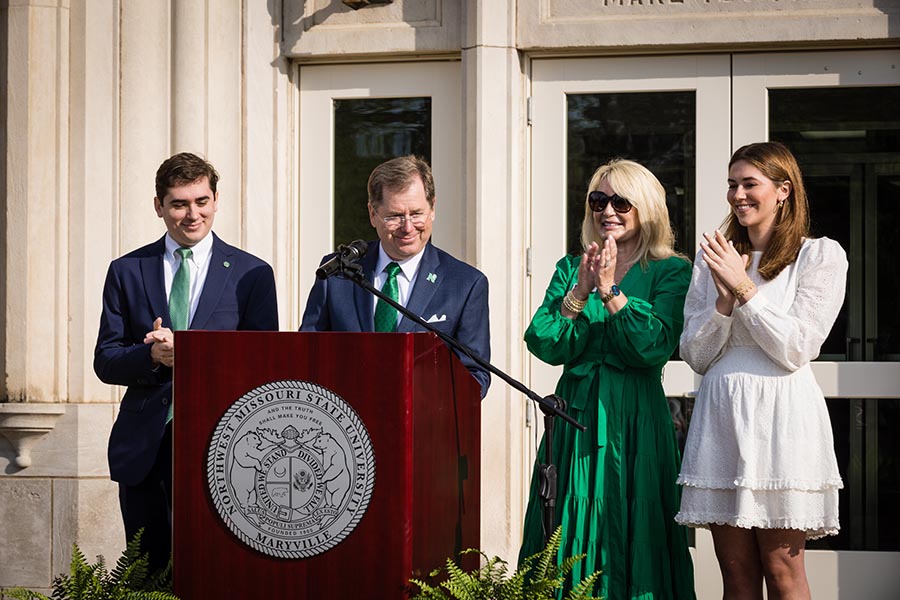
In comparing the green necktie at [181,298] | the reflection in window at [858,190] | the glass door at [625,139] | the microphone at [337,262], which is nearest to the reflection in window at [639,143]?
the glass door at [625,139]

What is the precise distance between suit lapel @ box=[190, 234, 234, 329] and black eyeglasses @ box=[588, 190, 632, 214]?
1.18 meters

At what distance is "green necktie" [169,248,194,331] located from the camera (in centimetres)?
399

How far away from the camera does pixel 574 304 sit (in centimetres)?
383

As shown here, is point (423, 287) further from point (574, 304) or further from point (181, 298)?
point (181, 298)

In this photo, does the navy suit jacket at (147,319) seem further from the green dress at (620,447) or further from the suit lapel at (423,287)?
the green dress at (620,447)

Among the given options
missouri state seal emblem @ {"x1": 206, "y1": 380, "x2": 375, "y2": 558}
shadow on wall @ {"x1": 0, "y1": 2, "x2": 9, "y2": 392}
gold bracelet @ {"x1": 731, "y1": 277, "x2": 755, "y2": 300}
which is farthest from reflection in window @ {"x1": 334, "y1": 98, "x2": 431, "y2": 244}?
missouri state seal emblem @ {"x1": 206, "y1": 380, "x2": 375, "y2": 558}

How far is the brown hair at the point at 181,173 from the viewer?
3973 millimetres

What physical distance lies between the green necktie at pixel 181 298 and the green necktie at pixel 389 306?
0.68 meters

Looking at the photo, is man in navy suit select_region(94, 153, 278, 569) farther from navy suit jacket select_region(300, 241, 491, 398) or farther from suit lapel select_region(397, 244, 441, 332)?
suit lapel select_region(397, 244, 441, 332)

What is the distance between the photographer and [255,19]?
6145mm

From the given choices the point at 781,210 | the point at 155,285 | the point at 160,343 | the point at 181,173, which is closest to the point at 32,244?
the point at 155,285

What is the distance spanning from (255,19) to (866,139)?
Result: 118 inches

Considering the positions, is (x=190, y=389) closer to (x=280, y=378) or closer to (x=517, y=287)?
(x=280, y=378)

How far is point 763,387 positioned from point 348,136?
314 centimetres
